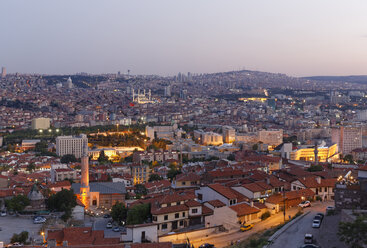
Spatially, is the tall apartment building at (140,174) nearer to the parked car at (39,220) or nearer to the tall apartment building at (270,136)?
the parked car at (39,220)

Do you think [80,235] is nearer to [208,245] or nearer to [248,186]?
[208,245]

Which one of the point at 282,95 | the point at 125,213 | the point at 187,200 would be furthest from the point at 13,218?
the point at 282,95

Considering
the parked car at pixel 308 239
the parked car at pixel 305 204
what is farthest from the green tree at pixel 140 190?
the parked car at pixel 308 239

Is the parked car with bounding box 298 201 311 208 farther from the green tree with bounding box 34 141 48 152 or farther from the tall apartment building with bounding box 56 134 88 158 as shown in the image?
the green tree with bounding box 34 141 48 152

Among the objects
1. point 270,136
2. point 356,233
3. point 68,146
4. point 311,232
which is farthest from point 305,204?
point 270,136

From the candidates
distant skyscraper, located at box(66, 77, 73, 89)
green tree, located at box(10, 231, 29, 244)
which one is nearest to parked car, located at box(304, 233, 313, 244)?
green tree, located at box(10, 231, 29, 244)

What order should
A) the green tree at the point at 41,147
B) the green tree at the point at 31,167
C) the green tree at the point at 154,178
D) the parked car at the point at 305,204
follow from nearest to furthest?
the parked car at the point at 305,204, the green tree at the point at 154,178, the green tree at the point at 31,167, the green tree at the point at 41,147
